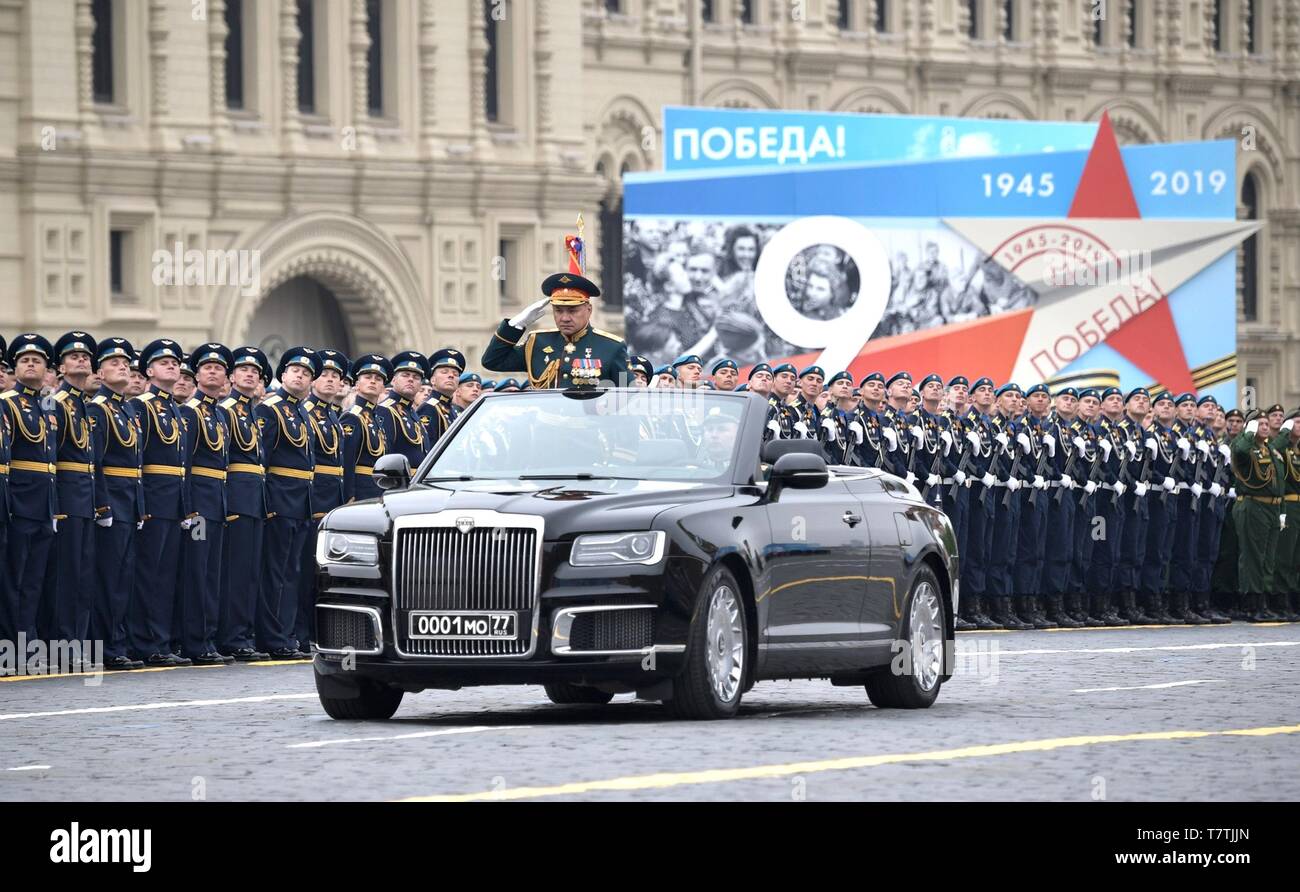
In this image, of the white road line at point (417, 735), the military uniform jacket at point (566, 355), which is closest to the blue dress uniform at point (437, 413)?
the military uniform jacket at point (566, 355)

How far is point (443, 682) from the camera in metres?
14.8

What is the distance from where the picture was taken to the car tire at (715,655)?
48.2ft

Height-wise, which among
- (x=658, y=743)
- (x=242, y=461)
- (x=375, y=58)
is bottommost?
(x=658, y=743)

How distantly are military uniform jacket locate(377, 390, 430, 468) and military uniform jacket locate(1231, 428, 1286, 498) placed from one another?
1090cm

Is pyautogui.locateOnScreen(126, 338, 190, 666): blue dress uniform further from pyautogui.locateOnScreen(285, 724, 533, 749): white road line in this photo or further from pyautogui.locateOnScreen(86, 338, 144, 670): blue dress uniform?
pyautogui.locateOnScreen(285, 724, 533, 749): white road line

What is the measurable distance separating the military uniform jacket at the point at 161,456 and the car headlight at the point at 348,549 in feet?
18.5

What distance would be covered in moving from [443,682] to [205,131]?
1456 inches

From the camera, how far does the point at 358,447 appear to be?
22156 mm

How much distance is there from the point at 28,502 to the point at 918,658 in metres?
6.18

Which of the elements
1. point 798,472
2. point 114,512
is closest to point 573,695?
point 798,472

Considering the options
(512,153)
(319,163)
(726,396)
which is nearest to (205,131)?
(319,163)

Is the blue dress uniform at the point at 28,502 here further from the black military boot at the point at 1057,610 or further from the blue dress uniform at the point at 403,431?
the black military boot at the point at 1057,610

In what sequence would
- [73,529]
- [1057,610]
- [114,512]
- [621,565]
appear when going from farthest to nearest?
[1057,610], [114,512], [73,529], [621,565]

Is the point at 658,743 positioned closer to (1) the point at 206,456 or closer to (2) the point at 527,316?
(2) the point at 527,316
